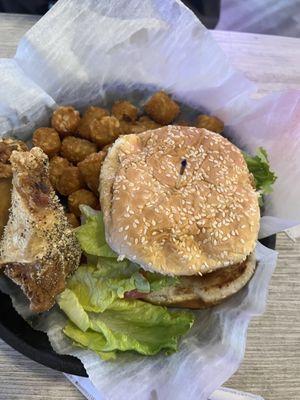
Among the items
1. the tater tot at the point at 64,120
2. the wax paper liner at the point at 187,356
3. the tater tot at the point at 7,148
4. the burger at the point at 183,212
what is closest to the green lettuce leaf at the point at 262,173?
the burger at the point at 183,212

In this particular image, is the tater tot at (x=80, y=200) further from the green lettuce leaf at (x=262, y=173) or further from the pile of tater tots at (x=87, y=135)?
the green lettuce leaf at (x=262, y=173)

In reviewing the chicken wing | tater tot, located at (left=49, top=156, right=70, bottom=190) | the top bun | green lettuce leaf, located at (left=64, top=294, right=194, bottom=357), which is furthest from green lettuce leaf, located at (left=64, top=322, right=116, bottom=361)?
tater tot, located at (left=49, top=156, right=70, bottom=190)

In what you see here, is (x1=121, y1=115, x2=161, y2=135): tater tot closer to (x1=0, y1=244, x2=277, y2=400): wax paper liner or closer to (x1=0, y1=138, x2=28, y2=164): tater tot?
(x1=0, y1=138, x2=28, y2=164): tater tot

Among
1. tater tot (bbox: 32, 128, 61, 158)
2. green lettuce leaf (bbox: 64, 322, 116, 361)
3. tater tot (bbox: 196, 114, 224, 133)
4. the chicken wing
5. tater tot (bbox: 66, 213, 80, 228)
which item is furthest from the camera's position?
tater tot (bbox: 196, 114, 224, 133)

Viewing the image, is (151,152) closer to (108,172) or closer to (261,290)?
(108,172)

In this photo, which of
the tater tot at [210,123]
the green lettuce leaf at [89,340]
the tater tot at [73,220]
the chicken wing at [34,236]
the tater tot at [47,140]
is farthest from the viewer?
the tater tot at [210,123]

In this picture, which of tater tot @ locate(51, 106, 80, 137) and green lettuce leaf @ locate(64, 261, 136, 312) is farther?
tater tot @ locate(51, 106, 80, 137)

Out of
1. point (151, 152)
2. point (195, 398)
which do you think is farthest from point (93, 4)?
point (195, 398)
